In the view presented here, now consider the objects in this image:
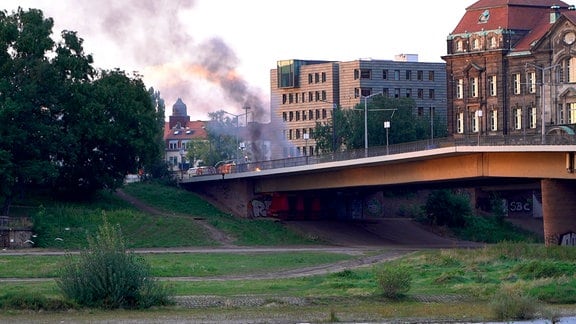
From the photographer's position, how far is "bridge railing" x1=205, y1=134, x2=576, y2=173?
90.8 metres

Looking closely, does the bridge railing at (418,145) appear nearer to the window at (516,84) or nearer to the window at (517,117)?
the window at (517,117)

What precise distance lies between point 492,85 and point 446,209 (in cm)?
2113

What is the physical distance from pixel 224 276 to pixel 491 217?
77.5m

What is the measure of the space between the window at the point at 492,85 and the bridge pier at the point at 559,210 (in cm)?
5865

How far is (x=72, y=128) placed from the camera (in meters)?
116

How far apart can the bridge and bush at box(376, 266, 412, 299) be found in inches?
1364

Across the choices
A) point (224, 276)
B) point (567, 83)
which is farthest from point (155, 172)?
point (224, 276)

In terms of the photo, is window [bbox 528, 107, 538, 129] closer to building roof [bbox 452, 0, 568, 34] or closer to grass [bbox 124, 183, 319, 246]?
building roof [bbox 452, 0, 568, 34]

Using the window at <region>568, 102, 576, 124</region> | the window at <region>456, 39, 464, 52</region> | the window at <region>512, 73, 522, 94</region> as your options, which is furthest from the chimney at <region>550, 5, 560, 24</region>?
the window at <region>568, 102, 576, 124</region>

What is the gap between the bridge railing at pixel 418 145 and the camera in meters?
90.8

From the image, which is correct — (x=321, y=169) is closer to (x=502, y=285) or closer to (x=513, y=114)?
(x=513, y=114)

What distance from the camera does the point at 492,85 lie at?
153m

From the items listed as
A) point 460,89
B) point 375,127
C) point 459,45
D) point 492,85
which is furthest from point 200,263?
point 375,127

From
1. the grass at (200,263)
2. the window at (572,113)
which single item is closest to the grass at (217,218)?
the grass at (200,263)
